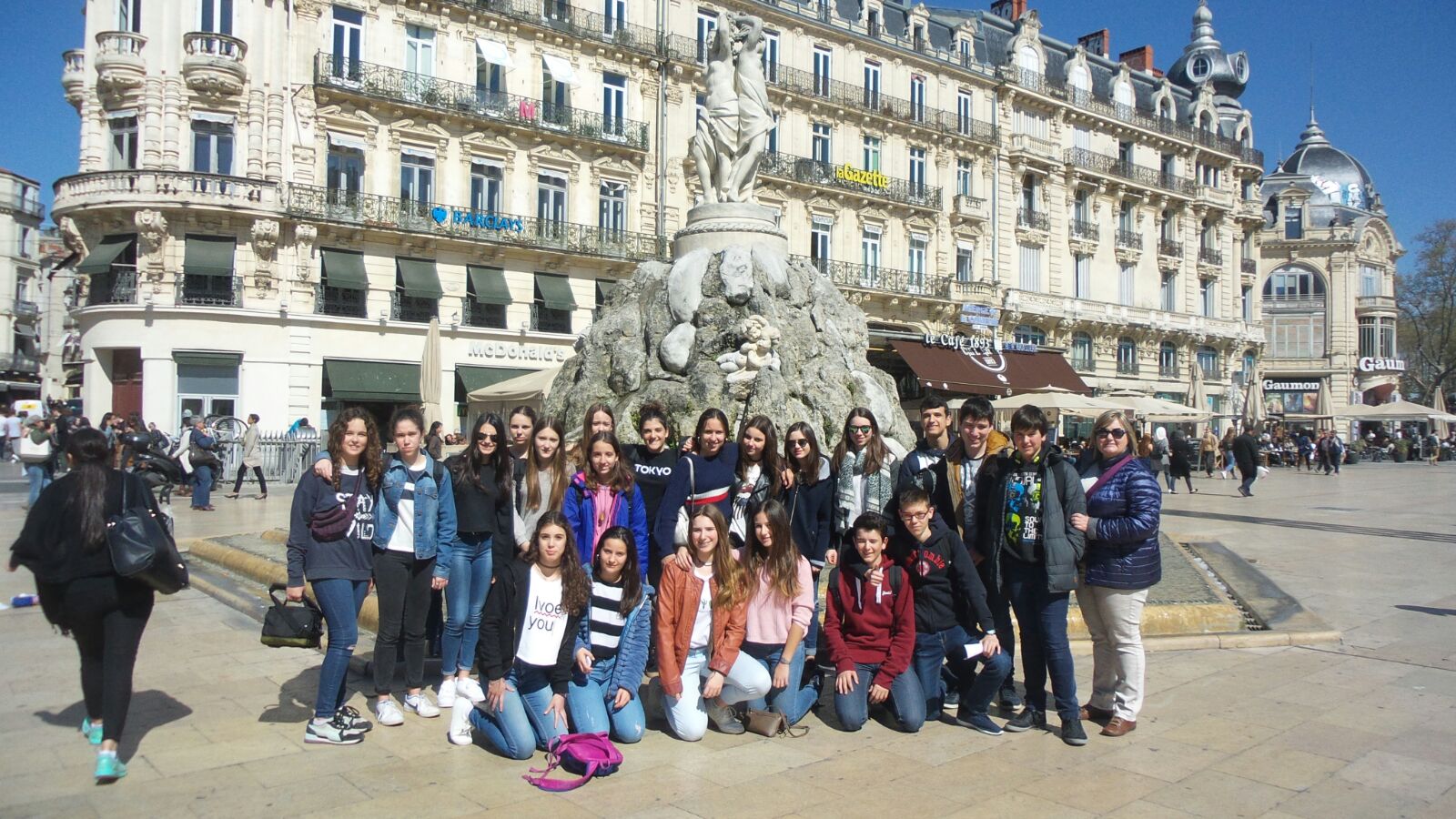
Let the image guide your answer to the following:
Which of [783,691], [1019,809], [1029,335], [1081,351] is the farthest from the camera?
[1081,351]

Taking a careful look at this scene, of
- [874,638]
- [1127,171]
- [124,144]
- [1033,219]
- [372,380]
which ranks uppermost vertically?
[1127,171]

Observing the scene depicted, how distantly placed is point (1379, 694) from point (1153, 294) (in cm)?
4181

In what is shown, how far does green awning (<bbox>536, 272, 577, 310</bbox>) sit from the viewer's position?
3012 centimetres

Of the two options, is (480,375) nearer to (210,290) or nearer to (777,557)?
(210,290)

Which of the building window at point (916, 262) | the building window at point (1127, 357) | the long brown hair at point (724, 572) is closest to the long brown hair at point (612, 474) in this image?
the long brown hair at point (724, 572)

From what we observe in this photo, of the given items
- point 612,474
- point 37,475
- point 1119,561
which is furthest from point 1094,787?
point 37,475

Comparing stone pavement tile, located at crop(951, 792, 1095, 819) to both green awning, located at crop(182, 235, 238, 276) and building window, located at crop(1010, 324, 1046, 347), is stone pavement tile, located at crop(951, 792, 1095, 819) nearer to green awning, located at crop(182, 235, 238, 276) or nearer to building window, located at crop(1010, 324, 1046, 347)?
green awning, located at crop(182, 235, 238, 276)

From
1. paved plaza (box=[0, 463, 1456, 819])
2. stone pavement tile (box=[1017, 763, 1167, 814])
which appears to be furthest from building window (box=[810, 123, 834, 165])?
stone pavement tile (box=[1017, 763, 1167, 814])

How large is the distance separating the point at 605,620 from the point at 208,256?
80.7 feet

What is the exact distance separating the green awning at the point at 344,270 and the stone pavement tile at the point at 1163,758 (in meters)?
25.7

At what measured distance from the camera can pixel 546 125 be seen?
3003 centimetres

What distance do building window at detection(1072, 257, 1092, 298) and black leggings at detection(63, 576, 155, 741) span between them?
135 feet

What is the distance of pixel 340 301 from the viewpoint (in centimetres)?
2759

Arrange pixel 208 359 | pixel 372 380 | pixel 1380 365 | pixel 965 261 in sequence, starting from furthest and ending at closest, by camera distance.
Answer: pixel 1380 365 → pixel 965 261 → pixel 372 380 → pixel 208 359
